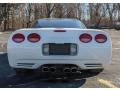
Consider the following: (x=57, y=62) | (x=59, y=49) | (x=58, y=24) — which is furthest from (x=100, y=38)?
(x=58, y=24)

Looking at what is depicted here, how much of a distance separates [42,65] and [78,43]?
2.66 feet

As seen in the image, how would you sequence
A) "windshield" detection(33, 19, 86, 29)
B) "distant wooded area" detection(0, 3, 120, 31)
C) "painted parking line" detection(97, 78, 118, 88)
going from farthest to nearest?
1. "distant wooded area" detection(0, 3, 120, 31)
2. "windshield" detection(33, 19, 86, 29)
3. "painted parking line" detection(97, 78, 118, 88)

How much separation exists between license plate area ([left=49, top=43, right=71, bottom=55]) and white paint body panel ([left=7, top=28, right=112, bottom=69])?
0.06 meters

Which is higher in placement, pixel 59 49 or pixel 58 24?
pixel 58 24

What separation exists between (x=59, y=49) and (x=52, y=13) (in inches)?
2094

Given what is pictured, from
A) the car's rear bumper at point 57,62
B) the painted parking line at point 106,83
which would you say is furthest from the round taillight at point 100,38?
the painted parking line at point 106,83

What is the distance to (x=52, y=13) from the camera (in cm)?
5944

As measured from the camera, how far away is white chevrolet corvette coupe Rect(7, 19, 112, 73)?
6.54m

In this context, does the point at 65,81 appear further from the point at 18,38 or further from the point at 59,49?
the point at 18,38

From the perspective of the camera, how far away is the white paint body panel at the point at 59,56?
21.5 feet

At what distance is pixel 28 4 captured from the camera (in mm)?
53031

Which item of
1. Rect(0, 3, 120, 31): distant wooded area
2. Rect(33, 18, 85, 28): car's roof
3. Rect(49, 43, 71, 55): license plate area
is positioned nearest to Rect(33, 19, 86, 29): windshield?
Rect(33, 18, 85, 28): car's roof

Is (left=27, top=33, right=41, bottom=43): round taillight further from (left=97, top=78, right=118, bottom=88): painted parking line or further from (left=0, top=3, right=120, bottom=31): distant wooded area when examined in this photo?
(left=0, top=3, right=120, bottom=31): distant wooded area

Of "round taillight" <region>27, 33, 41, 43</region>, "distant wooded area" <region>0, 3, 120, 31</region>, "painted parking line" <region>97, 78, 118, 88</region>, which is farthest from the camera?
"distant wooded area" <region>0, 3, 120, 31</region>
